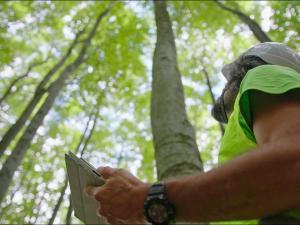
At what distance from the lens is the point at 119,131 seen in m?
15.8

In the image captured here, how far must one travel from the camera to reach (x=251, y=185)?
98cm

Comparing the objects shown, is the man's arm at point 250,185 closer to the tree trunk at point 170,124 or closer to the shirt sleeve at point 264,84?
the shirt sleeve at point 264,84

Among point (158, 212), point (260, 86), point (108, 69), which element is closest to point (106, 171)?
point (158, 212)

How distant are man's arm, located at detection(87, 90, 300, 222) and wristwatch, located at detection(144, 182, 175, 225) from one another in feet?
0.06

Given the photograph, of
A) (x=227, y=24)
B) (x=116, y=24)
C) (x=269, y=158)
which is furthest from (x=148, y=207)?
(x=116, y=24)

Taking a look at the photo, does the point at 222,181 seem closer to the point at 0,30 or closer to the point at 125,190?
the point at 125,190

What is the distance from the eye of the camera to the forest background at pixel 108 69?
641cm

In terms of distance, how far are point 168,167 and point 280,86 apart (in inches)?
70.8

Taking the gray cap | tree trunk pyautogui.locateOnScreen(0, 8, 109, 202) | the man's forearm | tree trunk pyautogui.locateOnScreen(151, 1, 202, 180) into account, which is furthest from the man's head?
tree trunk pyautogui.locateOnScreen(0, 8, 109, 202)

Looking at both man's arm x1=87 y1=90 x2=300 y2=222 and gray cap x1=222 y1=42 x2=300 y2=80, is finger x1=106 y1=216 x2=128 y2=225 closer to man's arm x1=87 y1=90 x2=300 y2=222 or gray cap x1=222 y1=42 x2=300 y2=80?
man's arm x1=87 y1=90 x2=300 y2=222

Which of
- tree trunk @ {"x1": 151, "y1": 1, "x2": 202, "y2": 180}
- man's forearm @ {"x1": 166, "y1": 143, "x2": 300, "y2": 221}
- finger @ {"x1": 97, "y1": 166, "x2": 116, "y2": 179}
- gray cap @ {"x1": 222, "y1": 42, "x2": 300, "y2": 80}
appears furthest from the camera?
tree trunk @ {"x1": 151, "y1": 1, "x2": 202, "y2": 180}

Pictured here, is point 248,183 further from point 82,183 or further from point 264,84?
point 82,183

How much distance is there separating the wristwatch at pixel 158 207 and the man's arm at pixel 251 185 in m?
0.02

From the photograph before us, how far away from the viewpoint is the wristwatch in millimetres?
1059
